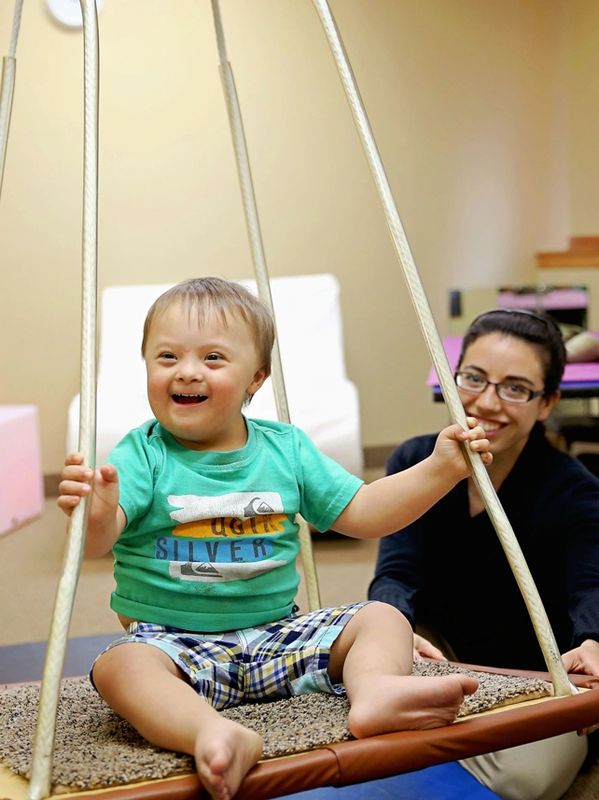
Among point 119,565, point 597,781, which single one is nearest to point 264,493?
point 119,565

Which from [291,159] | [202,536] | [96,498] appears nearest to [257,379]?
[202,536]

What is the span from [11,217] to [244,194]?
107 inches

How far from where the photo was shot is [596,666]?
1.53m

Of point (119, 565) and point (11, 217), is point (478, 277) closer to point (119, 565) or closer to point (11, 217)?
point (11, 217)

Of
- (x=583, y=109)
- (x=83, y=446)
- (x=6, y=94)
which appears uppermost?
(x=583, y=109)

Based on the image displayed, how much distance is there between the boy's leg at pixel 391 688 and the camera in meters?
1.15

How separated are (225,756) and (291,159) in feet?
11.8

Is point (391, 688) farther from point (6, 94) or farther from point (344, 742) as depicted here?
point (6, 94)

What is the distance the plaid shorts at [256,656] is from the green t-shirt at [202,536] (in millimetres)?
23

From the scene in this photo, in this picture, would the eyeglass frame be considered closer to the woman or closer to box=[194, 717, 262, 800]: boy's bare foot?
the woman

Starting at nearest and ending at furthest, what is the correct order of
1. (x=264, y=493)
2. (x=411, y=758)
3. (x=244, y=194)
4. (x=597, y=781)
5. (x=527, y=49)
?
(x=411, y=758) → (x=264, y=493) → (x=244, y=194) → (x=597, y=781) → (x=527, y=49)

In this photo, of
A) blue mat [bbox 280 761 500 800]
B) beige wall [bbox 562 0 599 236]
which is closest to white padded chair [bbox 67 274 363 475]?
beige wall [bbox 562 0 599 236]

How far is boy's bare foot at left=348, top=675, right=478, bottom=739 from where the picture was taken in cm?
115

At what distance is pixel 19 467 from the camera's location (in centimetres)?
390
